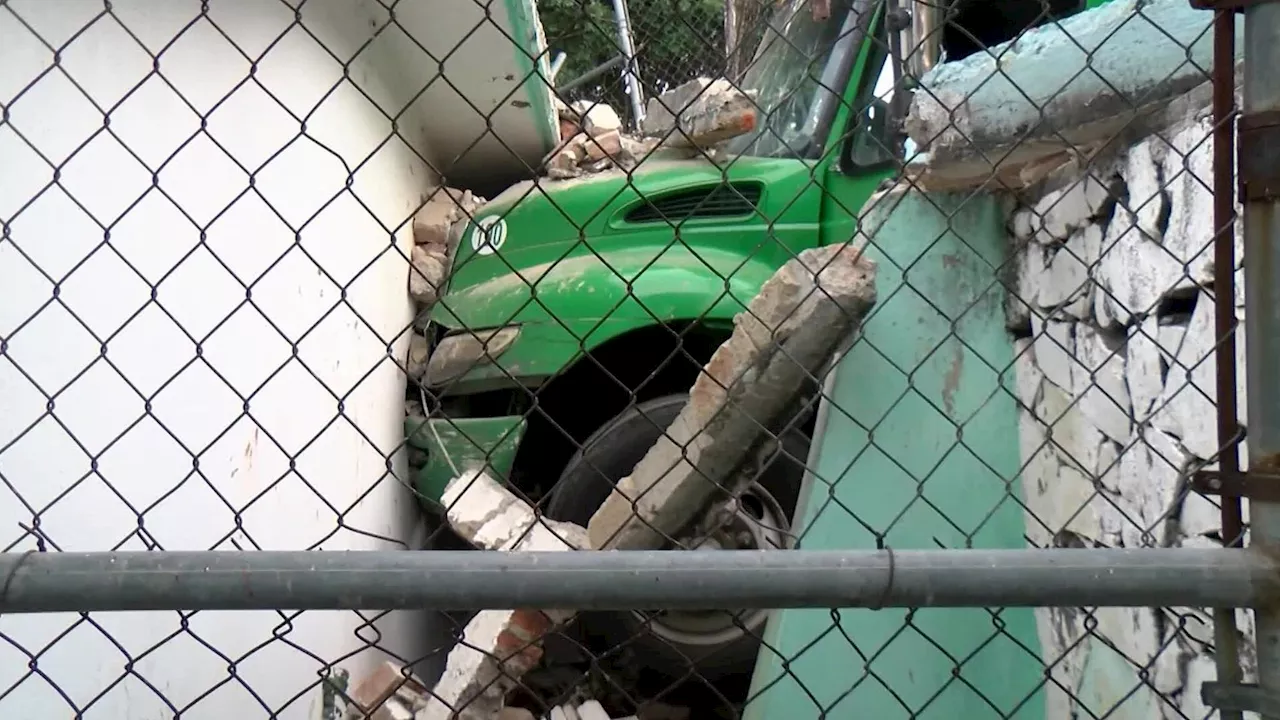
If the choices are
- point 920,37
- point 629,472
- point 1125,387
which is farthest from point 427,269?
point 1125,387

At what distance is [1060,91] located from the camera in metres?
1.40

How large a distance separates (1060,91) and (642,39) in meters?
2.98

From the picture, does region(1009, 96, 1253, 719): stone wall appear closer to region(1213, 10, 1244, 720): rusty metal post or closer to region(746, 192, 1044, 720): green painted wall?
region(746, 192, 1044, 720): green painted wall

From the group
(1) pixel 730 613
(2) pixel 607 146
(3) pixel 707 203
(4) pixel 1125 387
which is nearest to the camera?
(4) pixel 1125 387

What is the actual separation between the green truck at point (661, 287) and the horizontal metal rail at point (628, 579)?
Result: 157cm

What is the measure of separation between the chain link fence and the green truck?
2 centimetres

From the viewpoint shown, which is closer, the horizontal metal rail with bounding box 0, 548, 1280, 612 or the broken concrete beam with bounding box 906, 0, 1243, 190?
the horizontal metal rail with bounding box 0, 548, 1280, 612

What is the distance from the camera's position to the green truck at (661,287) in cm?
264

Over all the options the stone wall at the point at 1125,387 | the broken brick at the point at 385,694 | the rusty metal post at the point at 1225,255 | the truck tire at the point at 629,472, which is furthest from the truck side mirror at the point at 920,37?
the broken brick at the point at 385,694

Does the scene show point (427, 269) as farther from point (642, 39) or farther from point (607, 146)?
point (642, 39)

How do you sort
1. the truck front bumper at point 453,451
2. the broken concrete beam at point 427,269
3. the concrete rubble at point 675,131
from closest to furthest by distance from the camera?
the concrete rubble at point 675,131 → the truck front bumper at point 453,451 → the broken concrete beam at point 427,269

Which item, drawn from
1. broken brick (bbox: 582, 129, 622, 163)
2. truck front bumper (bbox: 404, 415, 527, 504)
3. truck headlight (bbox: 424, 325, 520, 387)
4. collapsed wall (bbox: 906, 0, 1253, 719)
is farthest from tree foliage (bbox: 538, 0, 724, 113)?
collapsed wall (bbox: 906, 0, 1253, 719)

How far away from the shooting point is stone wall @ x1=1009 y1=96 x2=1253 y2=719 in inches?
53.4

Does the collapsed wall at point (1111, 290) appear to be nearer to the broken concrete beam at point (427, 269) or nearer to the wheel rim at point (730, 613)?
the wheel rim at point (730, 613)
